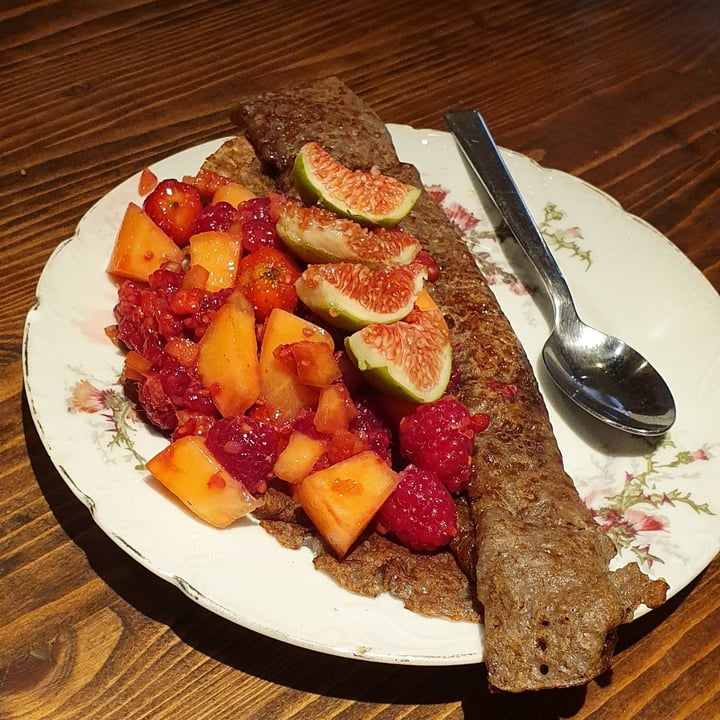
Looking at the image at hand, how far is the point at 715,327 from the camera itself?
3.33 m

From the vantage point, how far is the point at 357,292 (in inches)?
113

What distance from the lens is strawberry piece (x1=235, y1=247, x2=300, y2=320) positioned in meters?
2.96

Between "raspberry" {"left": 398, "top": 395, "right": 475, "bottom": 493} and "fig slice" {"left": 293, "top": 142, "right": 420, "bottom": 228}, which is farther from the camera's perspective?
"fig slice" {"left": 293, "top": 142, "right": 420, "bottom": 228}

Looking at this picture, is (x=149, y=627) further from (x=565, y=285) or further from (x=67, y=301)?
(x=565, y=285)

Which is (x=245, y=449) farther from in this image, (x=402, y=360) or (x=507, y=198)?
(x=507, y=198)

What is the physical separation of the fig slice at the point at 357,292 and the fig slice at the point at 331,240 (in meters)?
0.07

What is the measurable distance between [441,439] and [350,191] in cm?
111

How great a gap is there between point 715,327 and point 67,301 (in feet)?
8.22

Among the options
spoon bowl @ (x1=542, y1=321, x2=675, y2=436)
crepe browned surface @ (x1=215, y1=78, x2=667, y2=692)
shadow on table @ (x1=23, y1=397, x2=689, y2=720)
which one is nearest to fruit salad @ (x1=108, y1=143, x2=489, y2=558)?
crepe browned surface @ (x1=215, y1=78, x2=667, y2=692)

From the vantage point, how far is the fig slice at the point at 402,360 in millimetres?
2641

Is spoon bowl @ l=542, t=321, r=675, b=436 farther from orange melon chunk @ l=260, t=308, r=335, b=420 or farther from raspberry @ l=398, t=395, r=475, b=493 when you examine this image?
orange melon chunk @ l=260, t=308, r=335, b=420

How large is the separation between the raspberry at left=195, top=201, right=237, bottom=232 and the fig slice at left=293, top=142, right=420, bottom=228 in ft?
0.96

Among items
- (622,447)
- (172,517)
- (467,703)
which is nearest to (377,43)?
(622,447)

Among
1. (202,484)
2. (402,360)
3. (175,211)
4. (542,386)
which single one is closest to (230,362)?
(202,484)
